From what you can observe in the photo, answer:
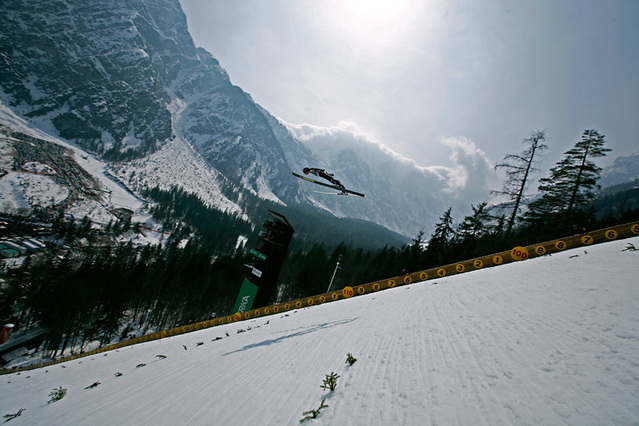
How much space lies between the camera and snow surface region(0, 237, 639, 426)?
11.3 feet

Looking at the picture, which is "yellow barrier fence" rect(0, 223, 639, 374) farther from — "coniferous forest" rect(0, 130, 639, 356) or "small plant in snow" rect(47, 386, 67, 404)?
"small plant in snow" rect(47, 386, 67, 404)

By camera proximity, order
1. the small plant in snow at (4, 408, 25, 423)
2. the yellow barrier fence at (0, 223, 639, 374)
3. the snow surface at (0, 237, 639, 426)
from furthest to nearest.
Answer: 1. the yellow barrier fence at (0, 223, 639, 374)
2. the small plant in snow at (4, 408, 25, 423)
3. the snow surface at (0, 237, 639, 426)

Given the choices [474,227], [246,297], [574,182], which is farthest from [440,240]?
[246,297]

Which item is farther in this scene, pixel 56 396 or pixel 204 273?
pixel 204 273

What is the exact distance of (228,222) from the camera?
5832 inches

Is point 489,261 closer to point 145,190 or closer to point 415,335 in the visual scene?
point 415,335

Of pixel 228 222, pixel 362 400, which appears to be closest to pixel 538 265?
pixel 362 400

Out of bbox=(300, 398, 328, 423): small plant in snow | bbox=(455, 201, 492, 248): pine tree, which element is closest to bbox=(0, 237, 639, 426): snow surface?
bbox=(300, 398, 328, 423): small plant in snow

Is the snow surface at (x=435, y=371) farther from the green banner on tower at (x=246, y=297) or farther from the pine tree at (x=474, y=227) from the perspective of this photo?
the pine tree at (x=474, y=227)

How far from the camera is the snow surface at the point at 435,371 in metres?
3.45

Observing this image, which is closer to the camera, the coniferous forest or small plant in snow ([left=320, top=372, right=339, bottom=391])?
small plant in snow ([left=320, top=372, right=339, bottom=391])

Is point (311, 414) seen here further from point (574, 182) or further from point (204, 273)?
point (204, 273)

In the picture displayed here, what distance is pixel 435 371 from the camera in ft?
14.7

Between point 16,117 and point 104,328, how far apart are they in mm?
218337
